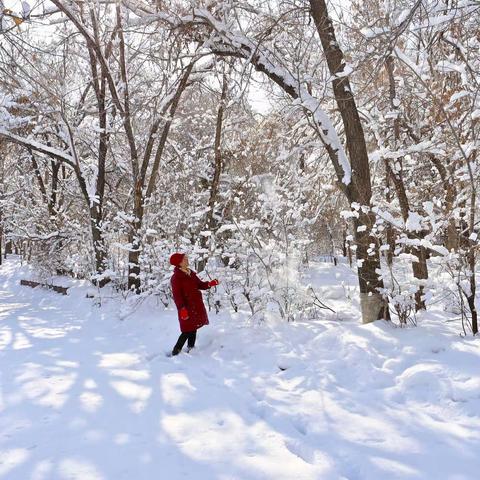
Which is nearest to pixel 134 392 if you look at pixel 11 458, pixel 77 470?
pixel 11 458

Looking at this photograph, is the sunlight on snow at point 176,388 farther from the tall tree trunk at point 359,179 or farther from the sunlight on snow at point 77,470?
the tall tree trunk at point 359,179

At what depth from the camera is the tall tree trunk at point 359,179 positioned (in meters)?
6.47

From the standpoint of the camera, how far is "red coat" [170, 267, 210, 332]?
6543 mm

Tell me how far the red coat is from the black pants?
0.09 m

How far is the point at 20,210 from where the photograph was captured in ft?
61.4

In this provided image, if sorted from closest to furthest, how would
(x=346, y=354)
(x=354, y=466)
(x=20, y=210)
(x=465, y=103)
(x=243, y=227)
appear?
(x=354, y=466)
(x=346, y=354)
(x=465, y=103)
(x=243, y=227)
(x=20, y=210)

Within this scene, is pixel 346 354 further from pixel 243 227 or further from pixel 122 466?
pixel 243 227

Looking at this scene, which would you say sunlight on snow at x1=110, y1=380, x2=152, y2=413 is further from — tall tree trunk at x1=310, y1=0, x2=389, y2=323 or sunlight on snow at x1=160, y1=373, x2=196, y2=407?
tall tree trunk at x1=310, y1=0, x2=389, y2=323

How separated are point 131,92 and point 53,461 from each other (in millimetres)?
10434

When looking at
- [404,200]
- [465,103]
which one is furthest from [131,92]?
[465,103]

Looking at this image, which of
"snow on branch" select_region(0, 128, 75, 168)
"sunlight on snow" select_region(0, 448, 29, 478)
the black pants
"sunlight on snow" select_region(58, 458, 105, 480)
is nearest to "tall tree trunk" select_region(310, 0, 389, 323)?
the black pants

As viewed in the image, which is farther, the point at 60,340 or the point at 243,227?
the point at 243,227

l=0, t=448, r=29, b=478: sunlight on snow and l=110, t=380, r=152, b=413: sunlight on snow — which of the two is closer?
l=0, t=448, r=29, b=478: sunlight on snow

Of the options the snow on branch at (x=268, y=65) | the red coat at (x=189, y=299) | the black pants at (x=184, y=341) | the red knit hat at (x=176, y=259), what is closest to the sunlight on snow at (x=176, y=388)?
the black pants at (x=184, y=341)
